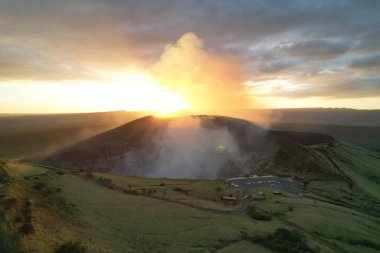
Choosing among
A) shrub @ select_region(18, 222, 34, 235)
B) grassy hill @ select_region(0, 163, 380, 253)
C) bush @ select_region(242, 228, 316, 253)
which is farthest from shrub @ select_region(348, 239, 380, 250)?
shrub @ select_region(18, 222, 34, 235)

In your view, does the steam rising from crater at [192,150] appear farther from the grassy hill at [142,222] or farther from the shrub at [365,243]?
the shrub at [365,243]

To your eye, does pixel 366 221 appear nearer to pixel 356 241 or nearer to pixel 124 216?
pixel 356 241

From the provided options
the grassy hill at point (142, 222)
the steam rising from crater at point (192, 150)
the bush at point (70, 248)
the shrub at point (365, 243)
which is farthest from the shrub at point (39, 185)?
the steam rising from crater at point (192, 150)

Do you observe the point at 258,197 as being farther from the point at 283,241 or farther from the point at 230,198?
the point at 283,241

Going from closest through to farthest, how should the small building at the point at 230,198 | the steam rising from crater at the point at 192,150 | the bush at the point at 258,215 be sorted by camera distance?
the bush at the point at 258,215
the small building at the point at 230,198
the steam rising from crater at the point at 192,150

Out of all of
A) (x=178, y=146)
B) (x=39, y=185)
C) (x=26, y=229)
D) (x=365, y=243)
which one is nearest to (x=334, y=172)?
(x=365, y=243)

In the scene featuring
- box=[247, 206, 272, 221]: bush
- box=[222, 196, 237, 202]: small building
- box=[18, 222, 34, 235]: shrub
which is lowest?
box=[222, 196, 237, 202]: small building

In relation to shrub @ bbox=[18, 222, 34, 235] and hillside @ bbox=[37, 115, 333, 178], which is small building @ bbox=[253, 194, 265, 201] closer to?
shrub @ bbox=[18, 222, 34, 235]
